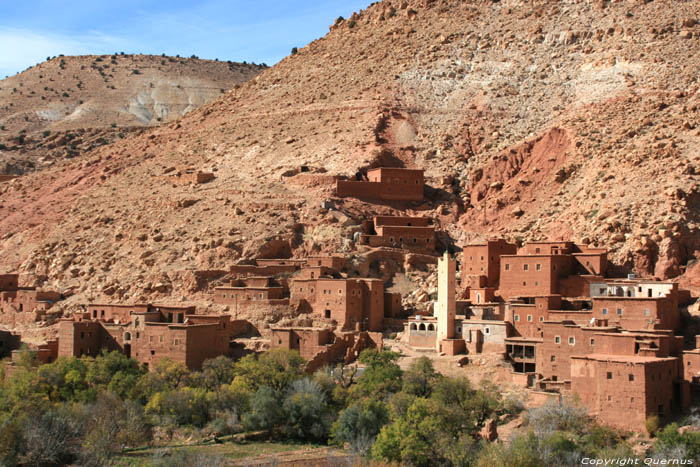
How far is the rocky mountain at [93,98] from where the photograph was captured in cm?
9262

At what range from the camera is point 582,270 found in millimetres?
41469

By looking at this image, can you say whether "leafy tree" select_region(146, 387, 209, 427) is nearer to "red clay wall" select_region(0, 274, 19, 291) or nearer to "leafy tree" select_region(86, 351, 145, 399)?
"leafy tree" select_region(86, 351, 145, 399)

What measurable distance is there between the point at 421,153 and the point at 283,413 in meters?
25.8

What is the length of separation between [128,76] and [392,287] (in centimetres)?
8473

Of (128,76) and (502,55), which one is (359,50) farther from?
(128,76)

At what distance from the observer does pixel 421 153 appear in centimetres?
5928

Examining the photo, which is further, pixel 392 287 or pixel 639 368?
pixel 392 287

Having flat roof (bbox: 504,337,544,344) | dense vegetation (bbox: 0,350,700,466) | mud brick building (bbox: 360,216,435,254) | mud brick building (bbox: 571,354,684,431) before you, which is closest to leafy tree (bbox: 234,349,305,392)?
dense vegetation (bbox: 0,350,700,466)

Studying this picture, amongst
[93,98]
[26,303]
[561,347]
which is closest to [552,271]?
[561,347]

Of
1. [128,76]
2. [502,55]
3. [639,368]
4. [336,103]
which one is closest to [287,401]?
[639,368]

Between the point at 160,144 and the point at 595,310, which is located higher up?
the point at 160,144

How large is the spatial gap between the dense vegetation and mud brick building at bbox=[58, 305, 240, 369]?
773 mm

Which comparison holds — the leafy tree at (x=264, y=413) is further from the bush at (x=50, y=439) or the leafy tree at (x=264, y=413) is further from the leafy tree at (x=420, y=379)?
the bush at (x=50, y=439)

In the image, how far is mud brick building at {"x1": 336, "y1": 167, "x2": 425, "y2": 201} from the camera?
52469mm
